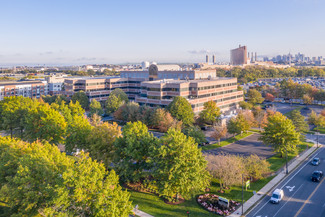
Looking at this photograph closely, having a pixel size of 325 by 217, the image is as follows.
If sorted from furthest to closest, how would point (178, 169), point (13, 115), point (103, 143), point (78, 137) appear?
point (13, 115) < point (78, 137) < point (103, 143) < point (178, 169)

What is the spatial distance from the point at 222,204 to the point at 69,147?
26.4 meters

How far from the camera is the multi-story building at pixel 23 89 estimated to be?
115662mm

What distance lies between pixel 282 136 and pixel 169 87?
39.7 m

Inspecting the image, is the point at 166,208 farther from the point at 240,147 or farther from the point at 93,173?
the point at 240,147

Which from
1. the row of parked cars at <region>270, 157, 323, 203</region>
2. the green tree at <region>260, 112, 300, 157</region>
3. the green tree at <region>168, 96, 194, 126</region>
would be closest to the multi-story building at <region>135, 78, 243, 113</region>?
the green tree at <region>168, 96, 194, 126</region>

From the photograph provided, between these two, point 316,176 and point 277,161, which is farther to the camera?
point 277,161

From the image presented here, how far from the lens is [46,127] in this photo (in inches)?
1884

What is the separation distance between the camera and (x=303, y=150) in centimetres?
5397

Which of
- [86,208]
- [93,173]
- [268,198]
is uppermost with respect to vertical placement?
[93,173]

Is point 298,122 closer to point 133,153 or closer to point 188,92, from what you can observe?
point 188,92

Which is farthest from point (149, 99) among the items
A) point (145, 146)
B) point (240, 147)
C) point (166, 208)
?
point (166, 208)

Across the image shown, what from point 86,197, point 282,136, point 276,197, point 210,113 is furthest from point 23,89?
point 276,197

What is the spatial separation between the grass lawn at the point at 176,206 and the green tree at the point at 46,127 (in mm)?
22516

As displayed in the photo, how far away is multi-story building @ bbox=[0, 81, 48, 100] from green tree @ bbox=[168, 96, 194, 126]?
288ft
